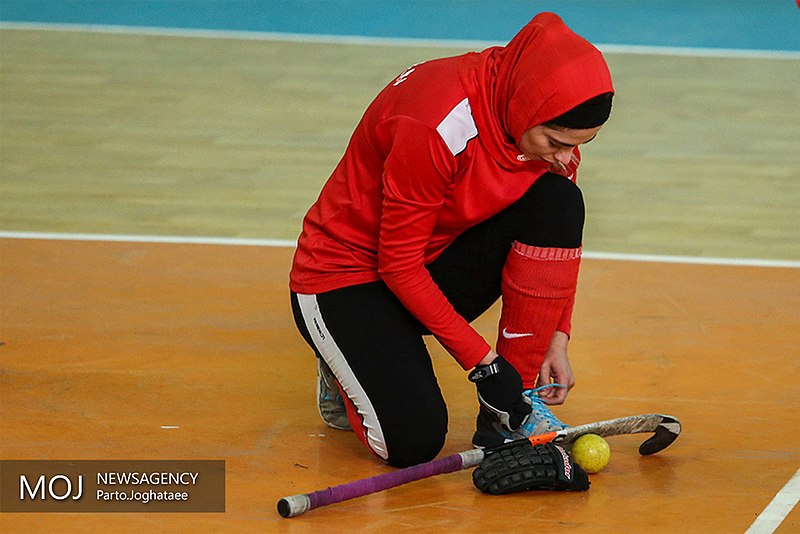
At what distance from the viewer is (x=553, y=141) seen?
2260 mm

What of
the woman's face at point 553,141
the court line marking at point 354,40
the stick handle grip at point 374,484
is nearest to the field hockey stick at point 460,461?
the stick handle grip at point 374,484

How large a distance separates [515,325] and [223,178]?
2.21 m

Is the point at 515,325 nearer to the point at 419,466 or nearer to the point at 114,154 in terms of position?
the point at 419,466

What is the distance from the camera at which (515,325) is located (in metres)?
2.62

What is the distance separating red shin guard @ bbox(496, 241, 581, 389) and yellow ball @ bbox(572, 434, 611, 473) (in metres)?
0.22

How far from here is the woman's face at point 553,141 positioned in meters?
2.23

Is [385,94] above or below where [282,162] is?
below

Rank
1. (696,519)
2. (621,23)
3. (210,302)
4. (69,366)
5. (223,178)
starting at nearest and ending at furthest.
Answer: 1. (696,519)
2. (69,366)
3. (210,302)
4. (223,178)
5. (621,23)

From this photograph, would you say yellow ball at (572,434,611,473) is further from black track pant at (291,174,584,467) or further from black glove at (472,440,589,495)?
black track pant at (291,174,584,467)

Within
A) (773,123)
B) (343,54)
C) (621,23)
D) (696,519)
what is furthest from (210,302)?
(621,23)

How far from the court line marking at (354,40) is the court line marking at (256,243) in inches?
124

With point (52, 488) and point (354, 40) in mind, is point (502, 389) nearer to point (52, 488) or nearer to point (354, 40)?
point (52, 488)

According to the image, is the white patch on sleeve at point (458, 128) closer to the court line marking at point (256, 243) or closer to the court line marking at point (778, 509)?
the court line marking at point (778, 509)

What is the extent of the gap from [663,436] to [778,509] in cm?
28
